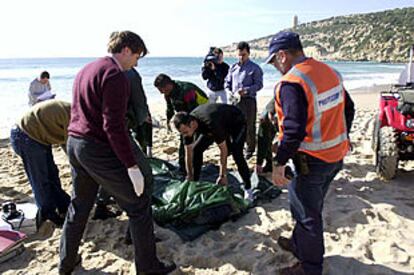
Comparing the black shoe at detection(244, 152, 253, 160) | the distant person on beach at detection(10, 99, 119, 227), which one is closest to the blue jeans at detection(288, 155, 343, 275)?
the distant person on beach at detection(10, 99, 119, 227)

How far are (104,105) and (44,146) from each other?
1472mm

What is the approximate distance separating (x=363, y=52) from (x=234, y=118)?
219ft

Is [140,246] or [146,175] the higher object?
[146,175]

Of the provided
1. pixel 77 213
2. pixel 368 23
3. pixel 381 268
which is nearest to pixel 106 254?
pixel 77 213

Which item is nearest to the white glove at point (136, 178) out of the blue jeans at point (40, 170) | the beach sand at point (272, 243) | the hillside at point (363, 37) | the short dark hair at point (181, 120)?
the beach sand at point (272, 243)

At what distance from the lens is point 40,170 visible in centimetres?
355

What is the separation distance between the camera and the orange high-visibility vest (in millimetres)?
2242

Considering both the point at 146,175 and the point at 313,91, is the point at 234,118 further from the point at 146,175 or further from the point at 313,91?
the point at 313,91

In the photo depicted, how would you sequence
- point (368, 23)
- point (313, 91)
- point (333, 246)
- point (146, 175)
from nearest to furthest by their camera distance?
point (313, 91) → point (146, 175) → point (333, 246) → point (368, 23)

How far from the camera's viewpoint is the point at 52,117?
10.7 feet

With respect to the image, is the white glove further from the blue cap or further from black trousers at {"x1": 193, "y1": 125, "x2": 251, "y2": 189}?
black trousers at {"x1": 193, "y1": 125, "x2": 251, "y2": 189}

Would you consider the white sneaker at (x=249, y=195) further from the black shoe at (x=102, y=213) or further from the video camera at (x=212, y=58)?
the video camera at (x=212, y=58)

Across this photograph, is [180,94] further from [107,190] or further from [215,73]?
[107,190]

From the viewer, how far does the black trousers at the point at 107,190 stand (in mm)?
2523
